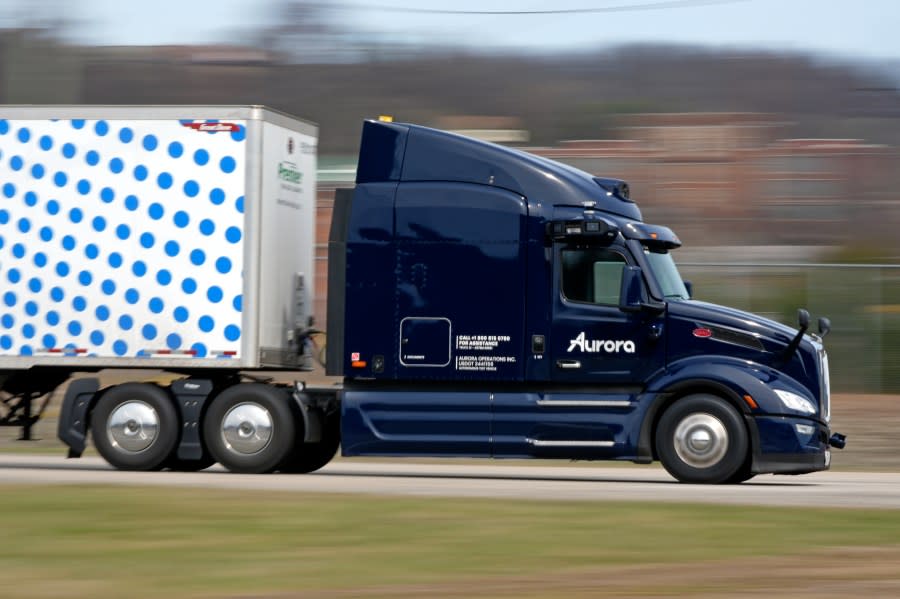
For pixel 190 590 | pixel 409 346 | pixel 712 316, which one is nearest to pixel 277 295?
pixel 409 346

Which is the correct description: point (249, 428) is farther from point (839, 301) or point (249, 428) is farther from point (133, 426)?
point (839, 301)

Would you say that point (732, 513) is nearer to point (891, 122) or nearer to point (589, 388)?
point (589, 388)

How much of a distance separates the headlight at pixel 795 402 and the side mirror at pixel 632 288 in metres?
1.61

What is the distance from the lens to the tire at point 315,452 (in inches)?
675

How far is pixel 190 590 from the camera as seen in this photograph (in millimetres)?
8414

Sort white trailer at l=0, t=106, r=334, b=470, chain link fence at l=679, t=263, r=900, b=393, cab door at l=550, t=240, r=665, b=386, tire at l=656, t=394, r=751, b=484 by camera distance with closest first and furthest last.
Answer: tire at l=656, t=394, r=751, b=484, cab door at l=550, t=240, r=665, b=386, white trailer at l=0, t=106, r=334, b=470, chain link fence at l=679, t=263, r=900, b=393

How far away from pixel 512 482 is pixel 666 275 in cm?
266

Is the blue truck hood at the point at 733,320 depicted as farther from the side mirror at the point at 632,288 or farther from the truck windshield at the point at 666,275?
the side mirror at the point at 632,288

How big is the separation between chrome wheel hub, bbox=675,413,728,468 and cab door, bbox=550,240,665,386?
650 mm

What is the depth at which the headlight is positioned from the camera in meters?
15.7

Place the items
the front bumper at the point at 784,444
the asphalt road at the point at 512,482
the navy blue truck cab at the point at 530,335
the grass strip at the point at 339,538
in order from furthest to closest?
1. the navy blue truck cab at the point at 530,335
2. the front bumper at the point at 784,444
3. the asphalt road at the point at 512,482
4. the grass strip at the point at 339,538

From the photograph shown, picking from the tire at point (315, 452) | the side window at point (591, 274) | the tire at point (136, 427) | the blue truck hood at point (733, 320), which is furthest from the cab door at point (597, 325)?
the tire at point (136, 427)

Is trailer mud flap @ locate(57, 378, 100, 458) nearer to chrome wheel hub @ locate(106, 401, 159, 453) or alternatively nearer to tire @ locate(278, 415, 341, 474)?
chrome wheel hub @ locate(106, 401, 159, 453)

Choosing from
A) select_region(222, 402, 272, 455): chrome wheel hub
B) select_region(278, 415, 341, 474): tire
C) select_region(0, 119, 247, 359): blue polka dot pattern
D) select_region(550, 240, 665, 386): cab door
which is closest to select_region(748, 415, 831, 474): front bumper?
select_region(550, 240, 665, 386): cab door
